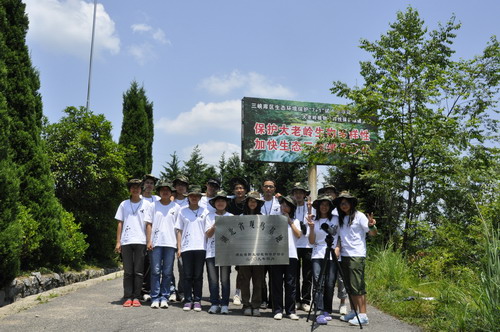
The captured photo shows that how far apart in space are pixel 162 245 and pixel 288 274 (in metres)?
1.90

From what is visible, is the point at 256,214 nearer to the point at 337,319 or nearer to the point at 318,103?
the point at 337,319

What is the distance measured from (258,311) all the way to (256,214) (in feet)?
4.34

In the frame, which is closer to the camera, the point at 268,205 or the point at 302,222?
the point at 302,222

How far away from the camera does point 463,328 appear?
5.32m

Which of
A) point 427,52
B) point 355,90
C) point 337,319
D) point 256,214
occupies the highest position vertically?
point 427,52

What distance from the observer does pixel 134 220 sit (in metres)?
6.97

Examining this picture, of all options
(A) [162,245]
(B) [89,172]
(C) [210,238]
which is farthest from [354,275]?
(B) [89,172]

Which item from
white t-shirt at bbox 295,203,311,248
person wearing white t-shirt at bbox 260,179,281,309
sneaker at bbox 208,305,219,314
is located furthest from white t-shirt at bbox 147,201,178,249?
white t-shirt at bbox 295,203,311,248

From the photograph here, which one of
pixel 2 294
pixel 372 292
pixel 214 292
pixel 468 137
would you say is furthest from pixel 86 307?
pixel 468 137

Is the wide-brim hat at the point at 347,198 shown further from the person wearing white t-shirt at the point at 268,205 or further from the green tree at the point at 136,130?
the green tree at the point at 136,130

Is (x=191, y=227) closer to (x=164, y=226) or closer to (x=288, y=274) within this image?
(x=164, y=226)

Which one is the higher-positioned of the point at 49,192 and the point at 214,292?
the point at 49,192

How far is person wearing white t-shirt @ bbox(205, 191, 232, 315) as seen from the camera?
6543 mm

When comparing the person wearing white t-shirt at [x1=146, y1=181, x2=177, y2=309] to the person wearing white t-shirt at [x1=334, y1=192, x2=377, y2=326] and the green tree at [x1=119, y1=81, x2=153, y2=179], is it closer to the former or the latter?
the person wearing white t-shirt at [x1=334, y1=192, x2=377, y2=326]
